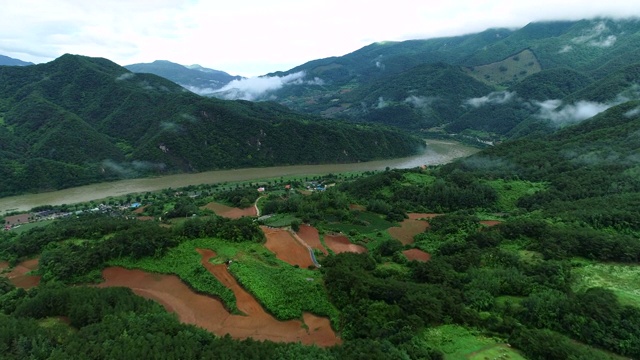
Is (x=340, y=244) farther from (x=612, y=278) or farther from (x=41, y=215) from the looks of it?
(x=41, y=215)

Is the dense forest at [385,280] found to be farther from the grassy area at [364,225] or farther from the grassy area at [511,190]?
the grassy area at [511,190]

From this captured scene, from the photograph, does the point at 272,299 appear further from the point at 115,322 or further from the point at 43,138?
the point at 43,138

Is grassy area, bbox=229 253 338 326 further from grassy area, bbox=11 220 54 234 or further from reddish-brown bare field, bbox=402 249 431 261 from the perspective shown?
grassy area, bbox=11 220 54 234

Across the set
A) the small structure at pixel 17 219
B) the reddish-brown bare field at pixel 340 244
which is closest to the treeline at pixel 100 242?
the reddish-brown bare field at pixel 340 244

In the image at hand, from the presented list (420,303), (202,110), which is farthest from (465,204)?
(202,110)

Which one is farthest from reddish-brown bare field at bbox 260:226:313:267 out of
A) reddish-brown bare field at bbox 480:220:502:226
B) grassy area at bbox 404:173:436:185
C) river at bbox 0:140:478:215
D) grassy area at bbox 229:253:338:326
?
river at bbox 0:140:478:215
